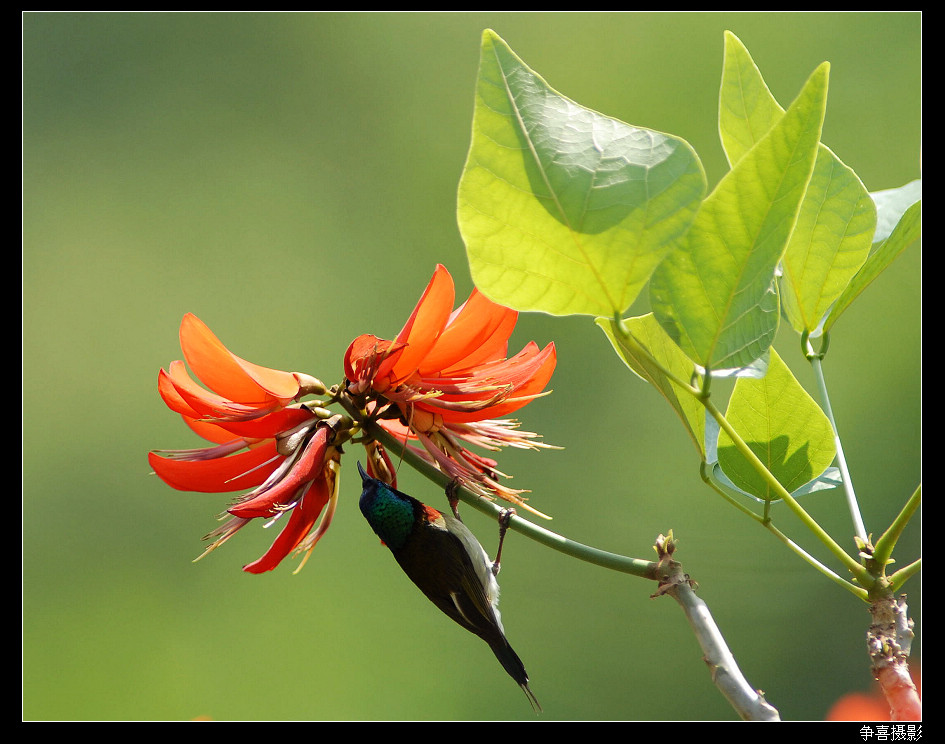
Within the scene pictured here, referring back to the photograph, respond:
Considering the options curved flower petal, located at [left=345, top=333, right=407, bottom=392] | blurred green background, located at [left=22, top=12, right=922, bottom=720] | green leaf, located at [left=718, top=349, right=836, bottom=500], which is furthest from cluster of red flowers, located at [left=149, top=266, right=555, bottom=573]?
blurred green background, located at [left=22, top=12, right=922, bottom=720]

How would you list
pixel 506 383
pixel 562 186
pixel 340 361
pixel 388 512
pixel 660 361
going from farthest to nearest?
pixel 340 361 < pixel 388 512 < pixel 506 383 < pixel 660 361 < pixel 562 186

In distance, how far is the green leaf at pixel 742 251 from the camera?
352 mm

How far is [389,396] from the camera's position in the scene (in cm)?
56

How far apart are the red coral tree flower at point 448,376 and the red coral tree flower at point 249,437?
0.04 metres

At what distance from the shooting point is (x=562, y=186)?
0.36m

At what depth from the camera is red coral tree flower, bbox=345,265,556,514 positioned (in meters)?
0.54

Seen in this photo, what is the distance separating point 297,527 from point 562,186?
0.30 metres

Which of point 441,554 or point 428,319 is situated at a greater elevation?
point 428,319

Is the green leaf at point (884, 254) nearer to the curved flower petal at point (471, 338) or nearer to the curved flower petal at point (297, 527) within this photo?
the curved flower petal at point (471, 338)

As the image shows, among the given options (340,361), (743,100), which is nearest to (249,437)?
(743,100)

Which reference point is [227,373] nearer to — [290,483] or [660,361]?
[290,483]

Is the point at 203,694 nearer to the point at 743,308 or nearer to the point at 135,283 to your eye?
the point at 135,283

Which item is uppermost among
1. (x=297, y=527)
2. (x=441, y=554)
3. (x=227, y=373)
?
(x=227, y=373)

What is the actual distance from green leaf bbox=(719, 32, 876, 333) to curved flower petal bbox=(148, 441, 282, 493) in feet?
1.05
